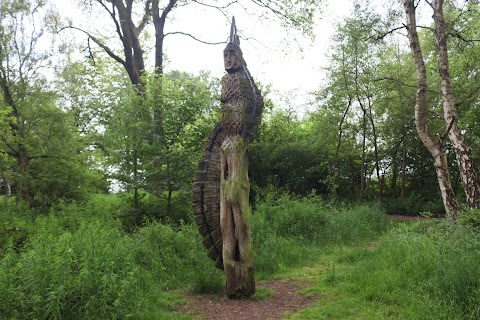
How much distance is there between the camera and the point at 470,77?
45.7 ft

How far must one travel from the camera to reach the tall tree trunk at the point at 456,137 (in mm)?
8227

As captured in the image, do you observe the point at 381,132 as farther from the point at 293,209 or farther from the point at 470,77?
the point at 293,209

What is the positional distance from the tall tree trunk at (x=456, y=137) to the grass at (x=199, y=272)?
1180mm

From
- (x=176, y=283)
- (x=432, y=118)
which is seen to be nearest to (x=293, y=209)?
(x=176, y=283)

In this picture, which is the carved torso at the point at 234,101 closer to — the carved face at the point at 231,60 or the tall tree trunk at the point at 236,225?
the carved face at the point at 231,60

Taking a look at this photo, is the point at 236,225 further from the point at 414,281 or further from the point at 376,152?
the point at 376,152

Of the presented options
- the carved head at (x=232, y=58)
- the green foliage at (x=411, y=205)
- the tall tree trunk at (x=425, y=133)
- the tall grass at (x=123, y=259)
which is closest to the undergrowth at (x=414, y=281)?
the tall grass at (x=123, y=259)

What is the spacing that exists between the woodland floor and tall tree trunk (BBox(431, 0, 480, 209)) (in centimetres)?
502

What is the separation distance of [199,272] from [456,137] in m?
6.65

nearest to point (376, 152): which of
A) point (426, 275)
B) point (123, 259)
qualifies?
point (426, 275)

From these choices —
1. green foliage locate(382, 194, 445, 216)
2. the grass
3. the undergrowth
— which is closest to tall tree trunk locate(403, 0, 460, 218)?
the grass

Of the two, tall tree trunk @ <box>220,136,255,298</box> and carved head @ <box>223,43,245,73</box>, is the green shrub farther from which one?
carved head @ <box>223,43,245,73</box>

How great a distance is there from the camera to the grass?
4031 millimetres

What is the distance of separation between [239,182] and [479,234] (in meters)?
3.86
